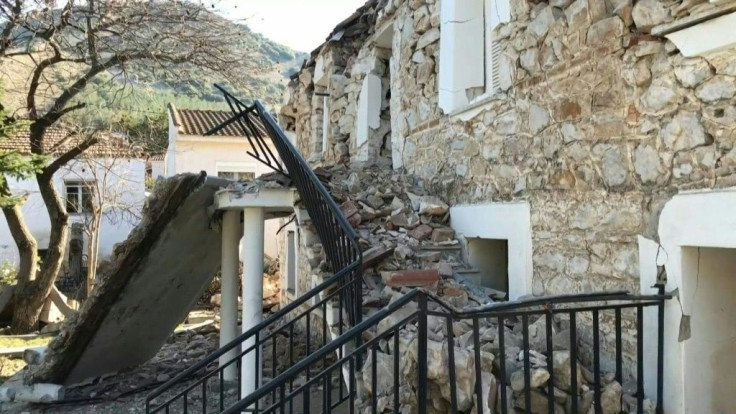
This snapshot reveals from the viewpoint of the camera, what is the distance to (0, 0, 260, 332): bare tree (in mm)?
8656

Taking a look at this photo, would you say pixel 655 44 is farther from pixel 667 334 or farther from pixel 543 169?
pixel 667 334

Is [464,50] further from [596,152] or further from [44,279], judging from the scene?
[44,279]

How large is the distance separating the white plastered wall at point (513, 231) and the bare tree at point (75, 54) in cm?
729

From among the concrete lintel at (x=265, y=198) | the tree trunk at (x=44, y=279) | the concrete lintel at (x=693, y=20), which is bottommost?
the tree trunk at (x=44, y=279)

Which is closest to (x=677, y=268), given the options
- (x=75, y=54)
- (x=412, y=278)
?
(x=412, y=278)

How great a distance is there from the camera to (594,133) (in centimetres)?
274

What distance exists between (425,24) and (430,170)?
4.24 ft

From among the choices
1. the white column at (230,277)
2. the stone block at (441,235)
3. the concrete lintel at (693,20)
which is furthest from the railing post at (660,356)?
the white column at (230,277)

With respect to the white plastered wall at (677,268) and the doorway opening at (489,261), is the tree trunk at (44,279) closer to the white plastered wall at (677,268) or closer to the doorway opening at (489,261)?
the doorway opening at (489,261)

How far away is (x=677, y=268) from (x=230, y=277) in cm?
478

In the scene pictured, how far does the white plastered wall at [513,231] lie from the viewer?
3.23 metres

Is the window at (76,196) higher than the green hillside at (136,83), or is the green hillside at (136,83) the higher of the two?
the green hillside at (136,83)

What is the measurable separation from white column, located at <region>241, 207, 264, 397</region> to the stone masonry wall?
209 cm

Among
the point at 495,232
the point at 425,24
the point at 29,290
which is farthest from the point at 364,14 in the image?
the point at 29,290
